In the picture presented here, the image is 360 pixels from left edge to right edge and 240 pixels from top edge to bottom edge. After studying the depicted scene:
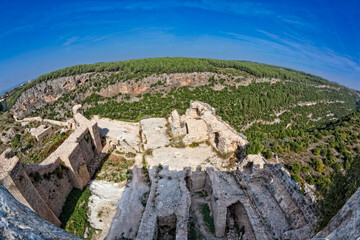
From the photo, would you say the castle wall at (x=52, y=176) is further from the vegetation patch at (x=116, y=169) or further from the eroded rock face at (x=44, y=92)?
the eroded rock face at (x=44, y=92)

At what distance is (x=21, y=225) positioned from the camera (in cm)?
313

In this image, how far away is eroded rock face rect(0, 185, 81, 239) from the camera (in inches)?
113

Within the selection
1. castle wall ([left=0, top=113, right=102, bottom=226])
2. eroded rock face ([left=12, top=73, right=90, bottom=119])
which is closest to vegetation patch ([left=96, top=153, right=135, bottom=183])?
castle wall ([left=0, top=113, right=102, bottom=226])

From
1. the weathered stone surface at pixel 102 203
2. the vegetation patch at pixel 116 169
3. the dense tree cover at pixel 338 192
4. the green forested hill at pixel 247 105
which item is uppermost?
the green forested hill at pixel 247 105

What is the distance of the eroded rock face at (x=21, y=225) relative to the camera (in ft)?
9.45

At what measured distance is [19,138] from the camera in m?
26.5

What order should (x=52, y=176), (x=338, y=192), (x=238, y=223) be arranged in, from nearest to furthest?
(x=338, y=192)
(x=52, y=176)
(x=238, y=223)

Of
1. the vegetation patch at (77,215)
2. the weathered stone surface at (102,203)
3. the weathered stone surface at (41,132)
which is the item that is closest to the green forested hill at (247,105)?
the weathered stone surface at (41,132)

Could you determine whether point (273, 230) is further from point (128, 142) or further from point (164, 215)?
point (128, 142)

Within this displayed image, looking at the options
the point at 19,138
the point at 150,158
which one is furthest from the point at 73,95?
the point at 150,158

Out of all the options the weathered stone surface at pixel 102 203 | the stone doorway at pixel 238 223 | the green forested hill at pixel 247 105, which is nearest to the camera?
the stone doorway at pixel 238 223

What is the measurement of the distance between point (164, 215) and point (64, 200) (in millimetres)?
7525

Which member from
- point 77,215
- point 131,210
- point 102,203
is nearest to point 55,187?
point 77,215

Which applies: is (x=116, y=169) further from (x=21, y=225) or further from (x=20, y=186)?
(x=21, y=225)
